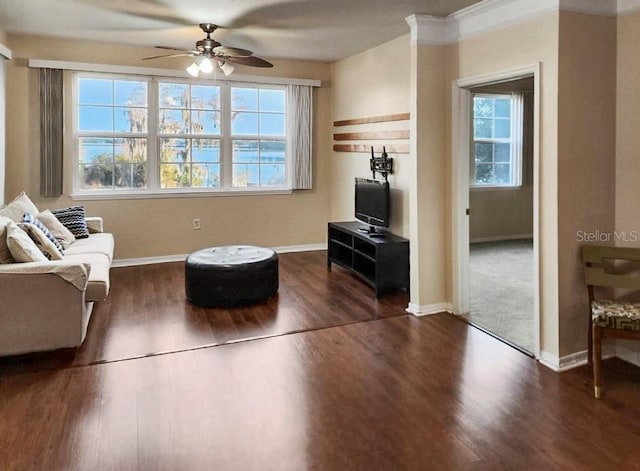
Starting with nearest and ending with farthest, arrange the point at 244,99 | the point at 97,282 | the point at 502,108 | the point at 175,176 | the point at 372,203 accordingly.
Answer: the point at 97,282
the point at 372,203
the point at 175,176
the point at 244,99
the point at 502,108

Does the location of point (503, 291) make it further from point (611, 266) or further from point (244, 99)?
point (244, 99)

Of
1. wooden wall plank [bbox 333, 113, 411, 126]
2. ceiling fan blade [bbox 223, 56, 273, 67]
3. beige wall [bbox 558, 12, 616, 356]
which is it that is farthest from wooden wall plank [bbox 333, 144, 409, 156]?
beige wall [bbox 558, 12, 616, 356]

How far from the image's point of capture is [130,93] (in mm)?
6020

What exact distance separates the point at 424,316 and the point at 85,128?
172 inches

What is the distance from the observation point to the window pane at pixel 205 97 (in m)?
6.33

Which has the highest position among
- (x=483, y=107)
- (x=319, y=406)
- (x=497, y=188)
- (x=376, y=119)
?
(x=483, y=107)

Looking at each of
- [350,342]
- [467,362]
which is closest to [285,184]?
[350,342]

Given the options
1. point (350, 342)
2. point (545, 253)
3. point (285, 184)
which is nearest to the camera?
point (545, 253)

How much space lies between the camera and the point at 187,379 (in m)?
3.11

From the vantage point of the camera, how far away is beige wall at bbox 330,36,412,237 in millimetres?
5238

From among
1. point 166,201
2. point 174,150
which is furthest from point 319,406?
point 174,150

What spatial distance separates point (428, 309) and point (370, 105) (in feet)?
8.66

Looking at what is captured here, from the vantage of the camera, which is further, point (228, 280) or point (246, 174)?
point (246, 174)

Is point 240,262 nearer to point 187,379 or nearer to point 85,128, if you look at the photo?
point 187,379
